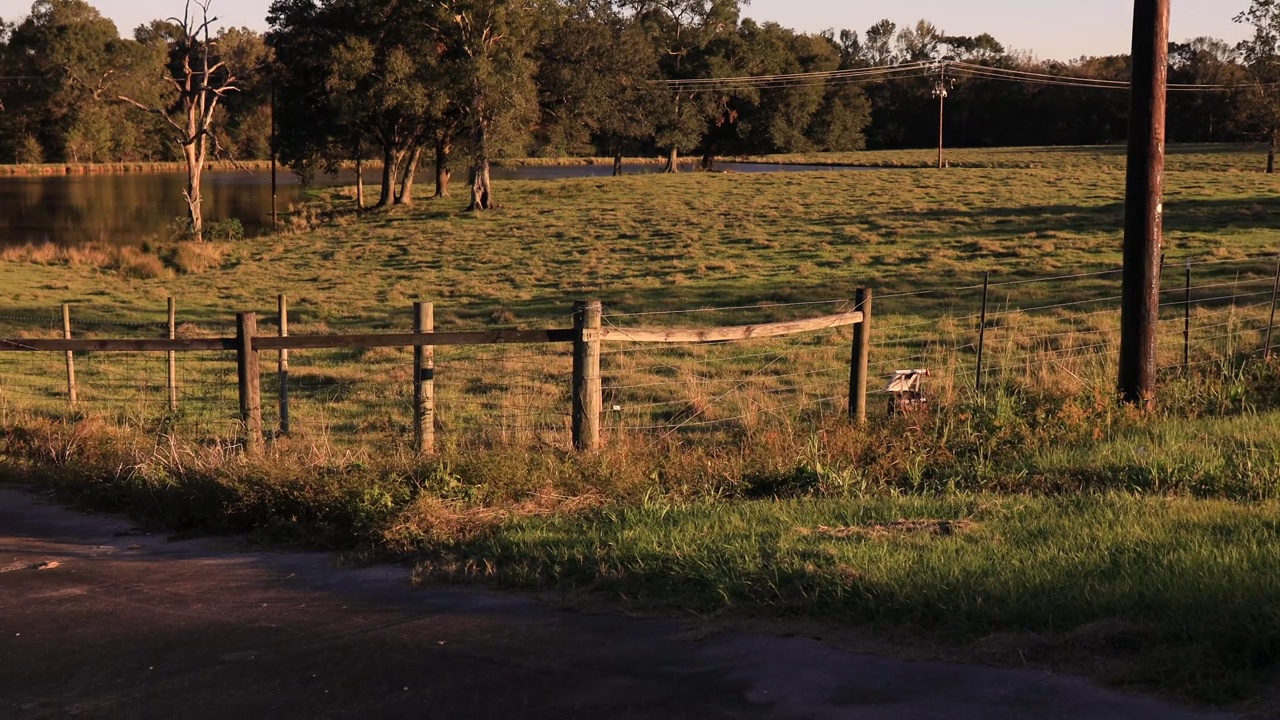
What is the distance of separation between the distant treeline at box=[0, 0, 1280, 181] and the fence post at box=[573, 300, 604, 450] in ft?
133

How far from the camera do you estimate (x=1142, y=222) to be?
1108cm

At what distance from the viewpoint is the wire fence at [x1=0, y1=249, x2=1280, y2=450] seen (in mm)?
12453

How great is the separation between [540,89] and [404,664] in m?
51.6

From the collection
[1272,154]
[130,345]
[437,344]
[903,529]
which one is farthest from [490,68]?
[903,529]

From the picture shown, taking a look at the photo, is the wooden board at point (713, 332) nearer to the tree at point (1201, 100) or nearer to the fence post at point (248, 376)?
the fence post at point (248, 376)

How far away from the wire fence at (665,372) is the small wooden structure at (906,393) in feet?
0.91

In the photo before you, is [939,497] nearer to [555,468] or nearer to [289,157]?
[555,468]

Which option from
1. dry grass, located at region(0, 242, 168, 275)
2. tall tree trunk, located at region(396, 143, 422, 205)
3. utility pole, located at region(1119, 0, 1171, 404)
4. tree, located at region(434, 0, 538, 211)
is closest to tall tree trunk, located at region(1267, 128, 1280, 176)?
tree, located at region(434, 0, 538, 211)

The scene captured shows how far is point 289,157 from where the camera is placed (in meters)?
56.7

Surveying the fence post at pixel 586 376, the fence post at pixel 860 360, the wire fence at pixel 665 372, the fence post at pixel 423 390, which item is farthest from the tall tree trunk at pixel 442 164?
the fence post at pixel 586 376

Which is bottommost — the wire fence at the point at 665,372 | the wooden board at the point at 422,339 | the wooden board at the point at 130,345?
the wire fence at the point at 665,372

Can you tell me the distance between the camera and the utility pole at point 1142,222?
1086 centimetres

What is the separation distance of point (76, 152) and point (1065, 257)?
320 feet

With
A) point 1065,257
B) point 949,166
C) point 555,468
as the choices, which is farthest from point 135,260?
point 949,166
